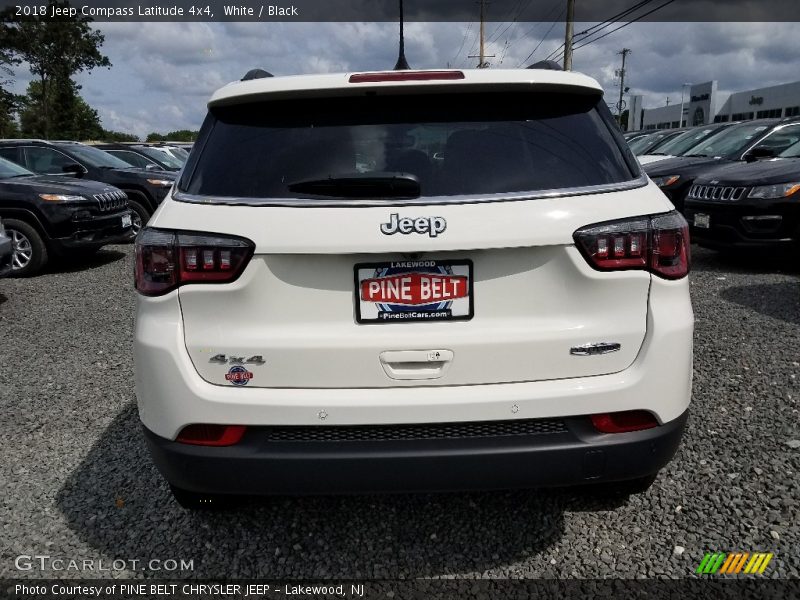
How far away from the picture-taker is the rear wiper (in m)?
2.09

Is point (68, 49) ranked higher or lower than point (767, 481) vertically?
higher

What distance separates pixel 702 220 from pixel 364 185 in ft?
22.2

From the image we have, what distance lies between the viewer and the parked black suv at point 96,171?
426 inches

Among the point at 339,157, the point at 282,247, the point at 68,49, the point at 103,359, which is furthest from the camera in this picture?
the point at 68,49

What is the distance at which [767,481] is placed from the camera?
2.96 metres

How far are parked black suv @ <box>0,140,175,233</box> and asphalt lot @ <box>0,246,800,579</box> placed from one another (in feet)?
24.2

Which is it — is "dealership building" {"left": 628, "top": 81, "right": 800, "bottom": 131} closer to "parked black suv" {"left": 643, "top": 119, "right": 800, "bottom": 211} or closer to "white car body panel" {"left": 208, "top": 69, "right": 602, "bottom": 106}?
"parked black suv" {"left": 643, "top": 119, "right": 800, "bottom": 211}

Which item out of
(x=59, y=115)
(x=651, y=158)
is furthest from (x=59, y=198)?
(x=59, y=115)

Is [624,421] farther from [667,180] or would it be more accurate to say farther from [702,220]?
[667,180]

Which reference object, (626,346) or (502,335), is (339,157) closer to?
(502,335)

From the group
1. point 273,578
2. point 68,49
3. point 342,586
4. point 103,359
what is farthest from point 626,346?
point 68,49

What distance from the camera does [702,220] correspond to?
306 inches

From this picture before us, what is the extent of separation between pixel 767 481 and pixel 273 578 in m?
2.18

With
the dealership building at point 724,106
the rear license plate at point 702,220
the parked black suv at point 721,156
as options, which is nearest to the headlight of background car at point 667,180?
the parked black suv at point 721,156
